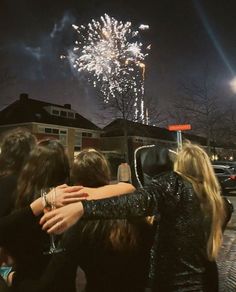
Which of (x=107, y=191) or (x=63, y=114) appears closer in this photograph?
(x=107, y=191)

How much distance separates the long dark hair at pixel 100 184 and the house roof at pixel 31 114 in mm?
37906

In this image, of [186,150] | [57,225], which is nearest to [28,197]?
[57,225]

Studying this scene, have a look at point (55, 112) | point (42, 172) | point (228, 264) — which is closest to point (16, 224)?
point (42, 172)

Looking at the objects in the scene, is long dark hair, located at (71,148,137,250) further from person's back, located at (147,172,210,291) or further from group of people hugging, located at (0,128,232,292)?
person's back, located at (147,172,210,291)

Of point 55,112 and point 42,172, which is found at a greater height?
point 55,112

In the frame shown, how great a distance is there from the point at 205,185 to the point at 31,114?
39718 mm

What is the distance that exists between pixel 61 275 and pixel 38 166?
68cm

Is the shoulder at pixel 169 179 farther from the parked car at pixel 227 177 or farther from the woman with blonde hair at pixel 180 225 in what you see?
the parked car at pixel 227 177

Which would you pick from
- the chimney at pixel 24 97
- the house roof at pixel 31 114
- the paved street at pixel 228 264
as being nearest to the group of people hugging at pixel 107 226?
the paved street at pixel 228 264

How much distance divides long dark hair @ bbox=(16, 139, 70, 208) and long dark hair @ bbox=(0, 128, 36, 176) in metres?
0.38

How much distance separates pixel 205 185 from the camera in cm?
218

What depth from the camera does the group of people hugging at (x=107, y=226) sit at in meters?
1.89

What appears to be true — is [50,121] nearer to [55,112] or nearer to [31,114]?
[31,114]

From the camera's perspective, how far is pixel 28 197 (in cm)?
224
